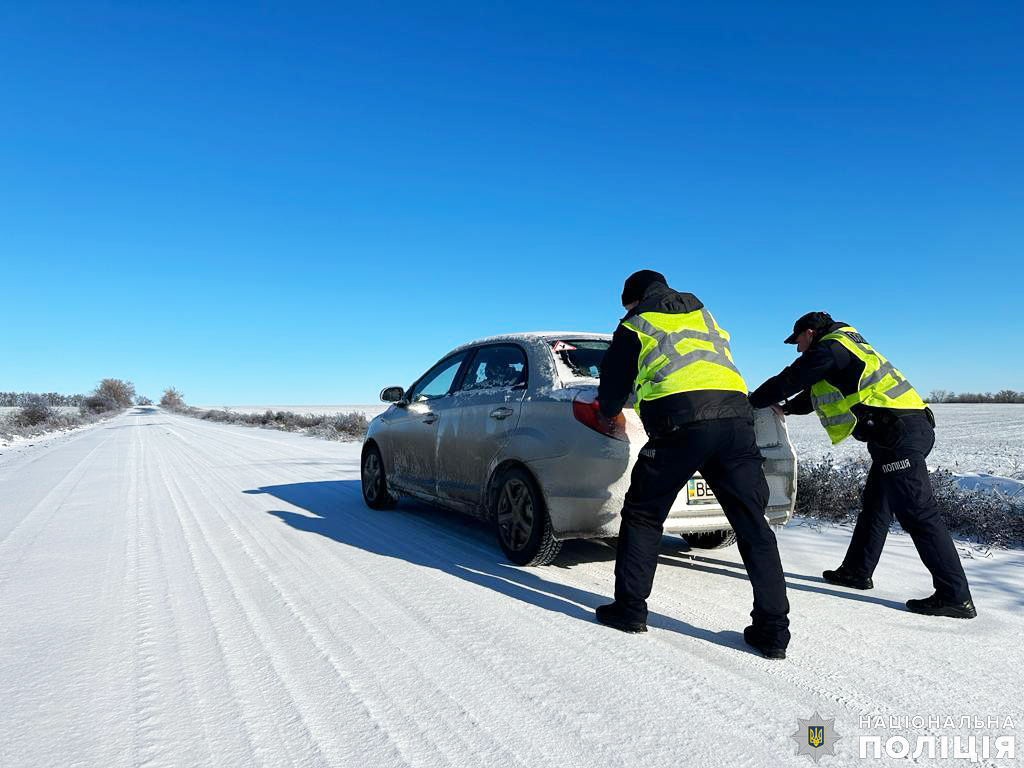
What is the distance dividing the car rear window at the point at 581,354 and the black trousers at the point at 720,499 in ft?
4.57

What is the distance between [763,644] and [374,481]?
470cm

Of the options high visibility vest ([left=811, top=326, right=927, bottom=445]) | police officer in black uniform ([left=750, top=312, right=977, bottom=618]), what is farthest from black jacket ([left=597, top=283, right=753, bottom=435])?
high visibility vest ([left=811, top=326, right=927, bottom=445])

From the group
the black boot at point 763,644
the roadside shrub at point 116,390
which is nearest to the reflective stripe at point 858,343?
the black boot at point 763,644

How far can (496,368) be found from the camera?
16.8 feet

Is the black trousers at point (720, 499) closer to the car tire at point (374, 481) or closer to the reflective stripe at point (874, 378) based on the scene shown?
the reflective stripe at point (874, 378)

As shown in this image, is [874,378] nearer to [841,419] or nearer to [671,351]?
[841,419]

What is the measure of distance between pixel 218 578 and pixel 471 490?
1.79 m

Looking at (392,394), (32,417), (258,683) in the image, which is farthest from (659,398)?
(32,417)

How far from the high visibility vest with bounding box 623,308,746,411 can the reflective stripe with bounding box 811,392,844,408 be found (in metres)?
0.94

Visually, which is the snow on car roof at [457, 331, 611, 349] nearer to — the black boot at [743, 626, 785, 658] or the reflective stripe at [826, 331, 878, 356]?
the reflective stripe at [826, 331, 878, 356]

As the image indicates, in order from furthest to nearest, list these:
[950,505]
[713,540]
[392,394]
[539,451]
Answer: [392,394] → [950,505] → [713,540] → [539,451]

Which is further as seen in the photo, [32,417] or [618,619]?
[32,417]

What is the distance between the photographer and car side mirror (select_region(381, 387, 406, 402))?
260 inches

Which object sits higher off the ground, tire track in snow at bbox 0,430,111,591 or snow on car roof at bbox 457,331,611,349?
snow on car roof at bbox 457,331,611,349
